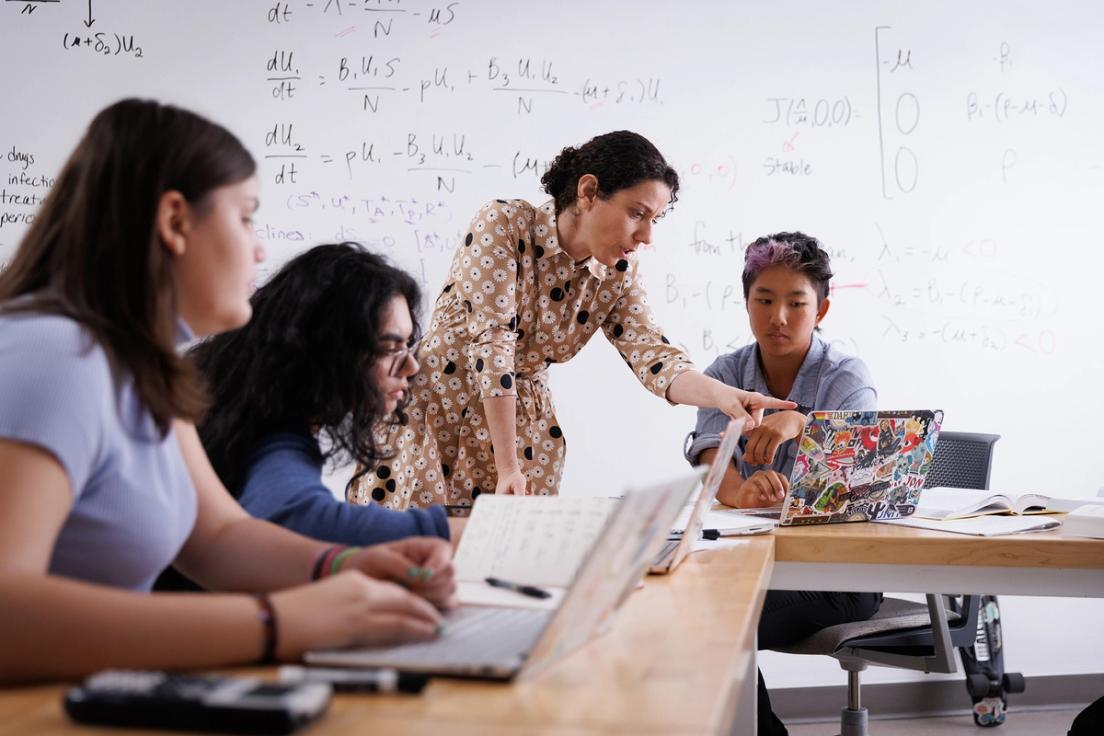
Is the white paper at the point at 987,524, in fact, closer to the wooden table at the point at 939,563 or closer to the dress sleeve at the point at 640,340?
the wooden table at the point at 939,563

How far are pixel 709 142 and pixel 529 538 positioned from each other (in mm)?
2184

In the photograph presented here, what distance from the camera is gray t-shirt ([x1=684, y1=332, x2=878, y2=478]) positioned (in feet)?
7.36

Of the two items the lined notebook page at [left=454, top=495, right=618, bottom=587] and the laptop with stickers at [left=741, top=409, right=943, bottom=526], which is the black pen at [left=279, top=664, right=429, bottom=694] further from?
the laptop with stickers at [left=741, top=409, right=943, bottom=526]

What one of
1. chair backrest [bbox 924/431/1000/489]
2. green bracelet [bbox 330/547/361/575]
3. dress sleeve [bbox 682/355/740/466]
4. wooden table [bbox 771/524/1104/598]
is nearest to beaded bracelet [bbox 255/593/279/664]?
green bracelet [bbox 330/547/361/575]

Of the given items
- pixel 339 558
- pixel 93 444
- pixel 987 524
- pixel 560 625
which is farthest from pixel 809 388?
pixel 93 444

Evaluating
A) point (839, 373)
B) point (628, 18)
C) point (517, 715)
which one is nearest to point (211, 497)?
point (517, 715)

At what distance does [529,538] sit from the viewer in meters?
1.19

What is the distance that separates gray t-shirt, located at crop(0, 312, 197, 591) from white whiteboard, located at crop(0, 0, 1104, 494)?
2.17 m

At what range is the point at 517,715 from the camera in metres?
0.70

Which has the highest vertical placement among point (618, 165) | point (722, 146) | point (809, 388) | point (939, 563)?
point (722, 146)

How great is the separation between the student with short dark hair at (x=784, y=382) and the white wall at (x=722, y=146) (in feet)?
2.47

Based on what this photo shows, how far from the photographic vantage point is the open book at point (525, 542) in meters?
1.13

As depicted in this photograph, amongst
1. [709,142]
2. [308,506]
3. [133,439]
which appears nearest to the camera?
[133,439]

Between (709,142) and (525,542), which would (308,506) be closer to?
(525,542)
